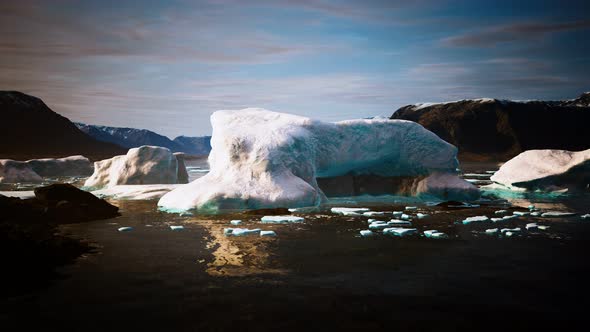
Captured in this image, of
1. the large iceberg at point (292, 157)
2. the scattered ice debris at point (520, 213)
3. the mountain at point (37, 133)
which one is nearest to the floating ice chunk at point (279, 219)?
the large iceberg at point (292, 157)

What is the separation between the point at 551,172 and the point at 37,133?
470 ft

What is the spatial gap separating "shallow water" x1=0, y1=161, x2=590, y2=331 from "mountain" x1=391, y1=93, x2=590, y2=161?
115304mm

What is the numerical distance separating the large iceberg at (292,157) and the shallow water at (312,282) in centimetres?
437

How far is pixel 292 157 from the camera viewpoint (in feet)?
55.9

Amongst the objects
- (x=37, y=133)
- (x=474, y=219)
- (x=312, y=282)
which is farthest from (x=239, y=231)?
(x=37, y=133)

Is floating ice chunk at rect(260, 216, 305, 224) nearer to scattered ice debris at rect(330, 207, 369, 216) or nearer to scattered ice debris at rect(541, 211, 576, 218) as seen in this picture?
scattered ice debris at rect(330, 207, 369, 216)

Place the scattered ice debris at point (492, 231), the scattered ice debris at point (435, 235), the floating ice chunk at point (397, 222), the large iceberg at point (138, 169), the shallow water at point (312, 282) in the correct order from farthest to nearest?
the large iceberg at point (138, 169) < the floating ice chunk at point (397, 222) < the scattered ice debris at point (492, 231) < the scattered ice debris at point (435, 235) < the shallow water at point (312, 282)

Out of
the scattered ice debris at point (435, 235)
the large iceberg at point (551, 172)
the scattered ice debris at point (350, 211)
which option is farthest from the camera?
the large iceberg at point (551, 172)

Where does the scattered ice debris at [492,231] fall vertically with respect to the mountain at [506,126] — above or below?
below

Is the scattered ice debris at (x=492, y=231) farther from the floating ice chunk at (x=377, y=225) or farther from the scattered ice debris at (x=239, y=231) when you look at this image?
the scattered ice debris at (x=239, y=231)

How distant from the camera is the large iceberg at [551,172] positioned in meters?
22.1

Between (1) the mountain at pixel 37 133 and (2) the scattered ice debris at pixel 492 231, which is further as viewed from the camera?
(1) the mountain at pixel 37 133

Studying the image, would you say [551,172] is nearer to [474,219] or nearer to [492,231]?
[474,219]

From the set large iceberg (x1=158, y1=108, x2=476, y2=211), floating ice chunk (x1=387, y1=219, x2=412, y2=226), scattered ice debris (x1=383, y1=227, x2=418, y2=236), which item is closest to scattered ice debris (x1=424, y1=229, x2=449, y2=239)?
scattered ice debris (x1=383, y1=227, x2=418, y2=236)
